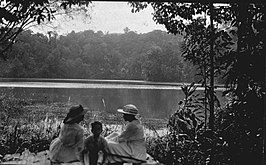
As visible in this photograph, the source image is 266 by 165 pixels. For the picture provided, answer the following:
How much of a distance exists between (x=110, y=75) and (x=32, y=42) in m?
0.82

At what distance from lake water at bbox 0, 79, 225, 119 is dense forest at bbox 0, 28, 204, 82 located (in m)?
0.07

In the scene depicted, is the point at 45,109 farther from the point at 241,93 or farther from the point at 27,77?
the point at 241,93

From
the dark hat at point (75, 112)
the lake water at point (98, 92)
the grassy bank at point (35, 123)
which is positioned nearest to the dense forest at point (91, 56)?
the lake water at point (98, 92)

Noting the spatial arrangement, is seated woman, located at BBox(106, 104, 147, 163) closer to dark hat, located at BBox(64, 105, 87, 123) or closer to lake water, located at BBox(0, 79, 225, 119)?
dark hat, located at BBox(64, 105, 87, 123)

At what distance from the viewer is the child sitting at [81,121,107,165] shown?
2.73m

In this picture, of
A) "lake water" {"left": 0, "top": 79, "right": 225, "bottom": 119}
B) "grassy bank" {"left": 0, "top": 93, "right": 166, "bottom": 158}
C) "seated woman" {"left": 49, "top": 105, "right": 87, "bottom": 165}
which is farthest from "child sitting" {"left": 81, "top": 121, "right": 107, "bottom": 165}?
"grassy bank" {"left": 0, "top": 93, "right": 166, "bottom": 158}

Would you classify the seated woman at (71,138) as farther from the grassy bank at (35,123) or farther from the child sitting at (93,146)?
the grassy bank at (35,123)

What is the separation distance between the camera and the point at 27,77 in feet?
10.5

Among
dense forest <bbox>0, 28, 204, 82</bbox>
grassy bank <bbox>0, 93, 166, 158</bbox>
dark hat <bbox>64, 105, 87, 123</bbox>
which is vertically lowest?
grassy bank <bbox>0, 93, 166, 158</bbox>

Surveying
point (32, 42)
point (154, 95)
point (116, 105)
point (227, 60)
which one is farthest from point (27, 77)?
point (227, 60)

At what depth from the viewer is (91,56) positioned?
11.3 ft

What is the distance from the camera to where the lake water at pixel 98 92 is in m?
3.32

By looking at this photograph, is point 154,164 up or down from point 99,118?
down

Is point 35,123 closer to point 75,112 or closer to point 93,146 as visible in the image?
point 75,112
